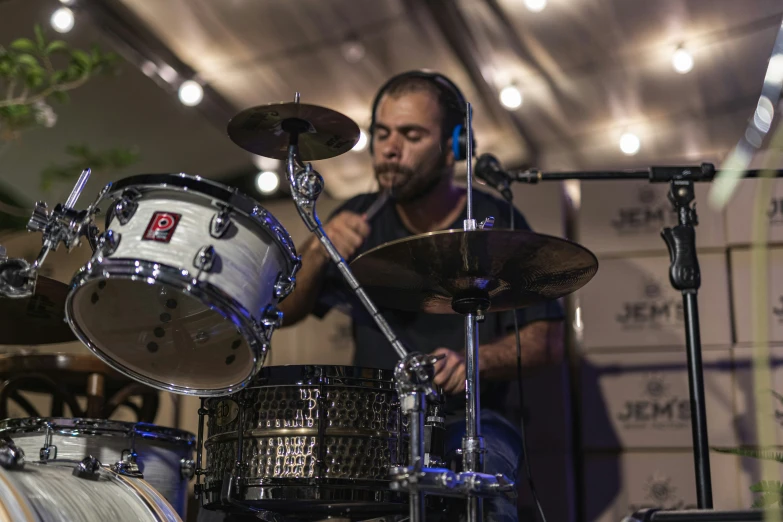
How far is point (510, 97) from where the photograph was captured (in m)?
3.34

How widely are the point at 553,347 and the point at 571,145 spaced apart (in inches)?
59.9

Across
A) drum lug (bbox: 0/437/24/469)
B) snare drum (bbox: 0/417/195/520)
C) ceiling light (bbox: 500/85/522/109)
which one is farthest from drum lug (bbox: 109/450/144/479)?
ceiling light (bbox: 500/85/522/109)

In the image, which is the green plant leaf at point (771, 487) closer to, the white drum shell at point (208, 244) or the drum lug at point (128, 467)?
the white drum shell at point (208, 244)

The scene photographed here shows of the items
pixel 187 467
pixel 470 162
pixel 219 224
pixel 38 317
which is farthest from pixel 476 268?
pixel 38 317

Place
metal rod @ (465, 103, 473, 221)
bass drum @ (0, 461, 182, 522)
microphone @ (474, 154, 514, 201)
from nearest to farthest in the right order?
bass drum @ (0, 461, 182, 522), metal rod @ (465, 103, 473, 221), microphone @ (474, 154, 514, 201)

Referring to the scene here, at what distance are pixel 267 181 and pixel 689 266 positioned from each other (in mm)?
2026

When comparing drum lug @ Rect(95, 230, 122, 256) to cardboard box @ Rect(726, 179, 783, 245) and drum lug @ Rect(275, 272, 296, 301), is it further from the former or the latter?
A: cardboard box @ Rect(726, 179, 783, 245)

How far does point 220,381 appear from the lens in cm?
162

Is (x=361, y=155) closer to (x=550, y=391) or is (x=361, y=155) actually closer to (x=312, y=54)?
(x=312, y=54)

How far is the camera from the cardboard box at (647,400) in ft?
7.72

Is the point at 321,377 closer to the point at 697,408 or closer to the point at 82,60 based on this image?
the point at 697,408

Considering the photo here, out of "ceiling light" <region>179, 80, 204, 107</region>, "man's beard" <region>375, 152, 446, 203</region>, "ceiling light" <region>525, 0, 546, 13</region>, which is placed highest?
"ceiling light" <region>525, 0, 546, 13</region>

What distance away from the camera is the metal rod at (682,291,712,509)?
1.81 m

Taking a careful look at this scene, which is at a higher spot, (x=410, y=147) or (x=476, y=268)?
(x=410, y=147)
